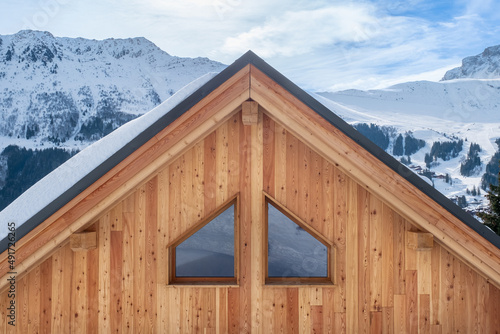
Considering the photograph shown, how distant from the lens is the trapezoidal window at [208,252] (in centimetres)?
364

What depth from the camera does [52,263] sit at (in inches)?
140

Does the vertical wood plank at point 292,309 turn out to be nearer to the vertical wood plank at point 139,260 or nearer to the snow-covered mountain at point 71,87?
the vertical wood plank at point 139,260

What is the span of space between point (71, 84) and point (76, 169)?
182004 mm

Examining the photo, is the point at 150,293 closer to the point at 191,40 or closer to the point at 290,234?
the point at 290,234

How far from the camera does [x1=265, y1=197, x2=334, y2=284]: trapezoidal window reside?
3627 mm

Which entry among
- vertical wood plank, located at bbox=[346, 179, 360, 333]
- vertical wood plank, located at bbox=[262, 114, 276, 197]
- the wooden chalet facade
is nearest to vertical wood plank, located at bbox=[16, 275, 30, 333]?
the wooden chalet facade

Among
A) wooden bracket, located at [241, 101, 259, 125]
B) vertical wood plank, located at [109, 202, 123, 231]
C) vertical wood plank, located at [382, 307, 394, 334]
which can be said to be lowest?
vertical wood plank, located at [382, 307, 394, 334]

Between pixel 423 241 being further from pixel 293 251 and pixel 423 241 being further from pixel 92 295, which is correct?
pixel 92 295

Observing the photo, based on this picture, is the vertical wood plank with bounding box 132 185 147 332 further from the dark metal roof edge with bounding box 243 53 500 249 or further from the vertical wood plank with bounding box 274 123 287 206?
the dark metal roof edge with bounding box 243 53 500 249

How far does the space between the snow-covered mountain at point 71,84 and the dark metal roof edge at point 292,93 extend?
115 meters

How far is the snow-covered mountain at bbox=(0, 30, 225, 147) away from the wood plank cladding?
115 metres

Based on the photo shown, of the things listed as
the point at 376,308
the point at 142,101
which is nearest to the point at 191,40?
the point at 376,308

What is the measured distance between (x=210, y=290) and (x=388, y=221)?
197 cm

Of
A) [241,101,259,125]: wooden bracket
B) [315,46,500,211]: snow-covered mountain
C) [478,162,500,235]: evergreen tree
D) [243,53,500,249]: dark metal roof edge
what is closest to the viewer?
[243,53,500,249]: dark metal roof edge
